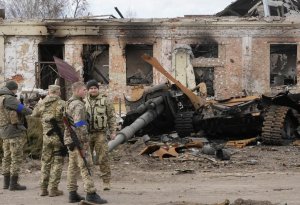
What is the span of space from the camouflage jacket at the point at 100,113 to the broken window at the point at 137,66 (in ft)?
55.1

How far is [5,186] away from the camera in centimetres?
1013

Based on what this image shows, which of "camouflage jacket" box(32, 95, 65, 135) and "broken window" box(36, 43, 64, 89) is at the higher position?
"broken window" box(36, 43, 64, 89)

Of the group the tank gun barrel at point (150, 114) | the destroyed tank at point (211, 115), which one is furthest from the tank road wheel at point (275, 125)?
the tank gun barrel at point (150, 114)

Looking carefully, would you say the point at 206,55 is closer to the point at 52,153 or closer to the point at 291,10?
the point at 291,10

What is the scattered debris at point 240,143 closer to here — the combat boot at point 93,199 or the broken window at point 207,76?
the broken window at point 207,76

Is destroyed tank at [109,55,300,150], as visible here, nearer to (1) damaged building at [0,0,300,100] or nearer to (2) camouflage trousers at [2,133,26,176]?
(2) camouflage trousers at [2,133,26,176]

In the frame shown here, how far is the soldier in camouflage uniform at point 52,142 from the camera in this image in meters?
A: 9.12

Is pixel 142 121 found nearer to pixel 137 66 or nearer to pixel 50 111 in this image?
pixel 50 111

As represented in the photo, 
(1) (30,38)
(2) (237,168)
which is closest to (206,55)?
(1) (30,38)

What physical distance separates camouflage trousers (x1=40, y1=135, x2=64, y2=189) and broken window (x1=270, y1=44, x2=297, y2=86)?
18.3 metres

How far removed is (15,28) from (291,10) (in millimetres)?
12680

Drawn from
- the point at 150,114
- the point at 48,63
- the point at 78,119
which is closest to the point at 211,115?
the point at 150,114

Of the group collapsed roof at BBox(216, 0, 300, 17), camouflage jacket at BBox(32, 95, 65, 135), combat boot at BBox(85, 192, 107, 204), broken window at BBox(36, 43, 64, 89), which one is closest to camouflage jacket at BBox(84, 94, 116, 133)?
camouflage jacket at BBox(32, 95, 65, 135)

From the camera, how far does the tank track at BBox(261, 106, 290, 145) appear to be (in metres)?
16.3
